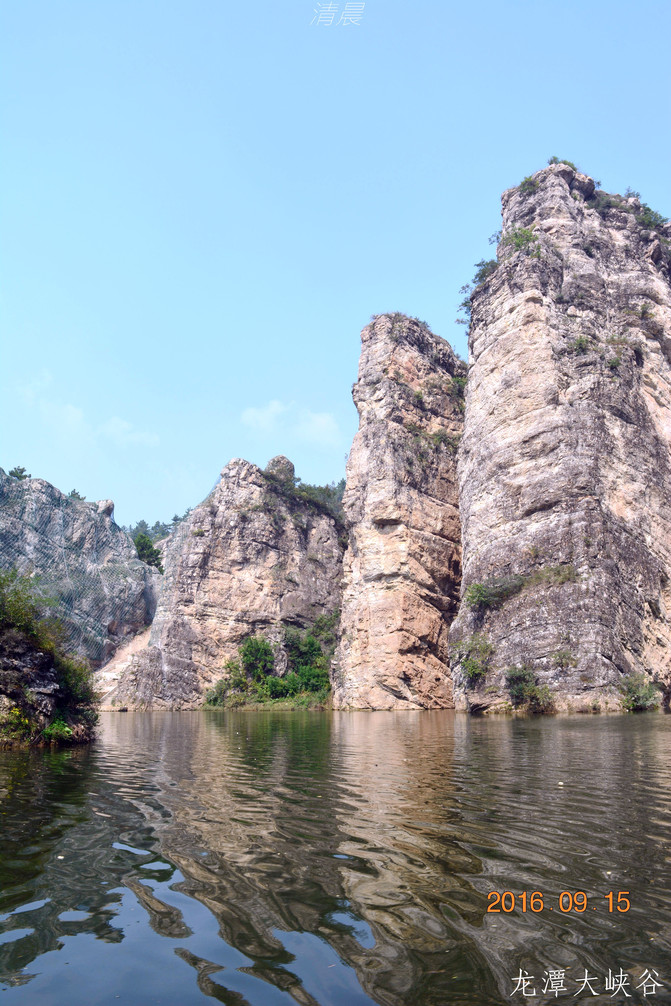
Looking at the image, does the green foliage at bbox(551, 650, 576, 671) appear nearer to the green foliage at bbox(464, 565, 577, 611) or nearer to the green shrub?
the green foliage at bbox(464, 565, 577, 611)

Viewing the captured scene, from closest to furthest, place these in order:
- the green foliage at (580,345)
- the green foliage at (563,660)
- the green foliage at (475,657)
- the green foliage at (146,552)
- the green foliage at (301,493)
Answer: the green foliage at (563,660) < the green foliage at (475,657) < the green foliage at (580,345) < the green foliage at (301,493) < the green foliage at (146,552)

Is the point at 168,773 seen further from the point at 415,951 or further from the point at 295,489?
the point at 295,489

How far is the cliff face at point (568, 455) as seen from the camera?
1176 inches

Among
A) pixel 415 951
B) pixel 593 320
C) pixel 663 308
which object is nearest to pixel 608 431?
pixel 593 320

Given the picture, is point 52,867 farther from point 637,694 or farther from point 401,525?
point 401,525

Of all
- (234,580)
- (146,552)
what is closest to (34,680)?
(234,580)

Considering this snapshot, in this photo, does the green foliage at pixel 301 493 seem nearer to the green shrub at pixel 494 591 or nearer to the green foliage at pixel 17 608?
the green shrub at pixel 494 591

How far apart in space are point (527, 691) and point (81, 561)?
5372 cm

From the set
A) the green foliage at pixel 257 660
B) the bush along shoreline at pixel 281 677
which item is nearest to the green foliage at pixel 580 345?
the bush along shoreline at pixel 281 677

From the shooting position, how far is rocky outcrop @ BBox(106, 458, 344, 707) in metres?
53.0

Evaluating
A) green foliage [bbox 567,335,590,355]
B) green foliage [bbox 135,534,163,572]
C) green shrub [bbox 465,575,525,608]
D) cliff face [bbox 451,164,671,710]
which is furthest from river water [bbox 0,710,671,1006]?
green foliage [bbox 135,534,163,572]

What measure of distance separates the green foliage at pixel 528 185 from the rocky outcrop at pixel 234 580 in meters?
32.0

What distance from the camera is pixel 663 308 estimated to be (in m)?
41.9

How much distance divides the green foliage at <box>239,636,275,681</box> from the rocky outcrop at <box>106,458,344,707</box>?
2.92ft
